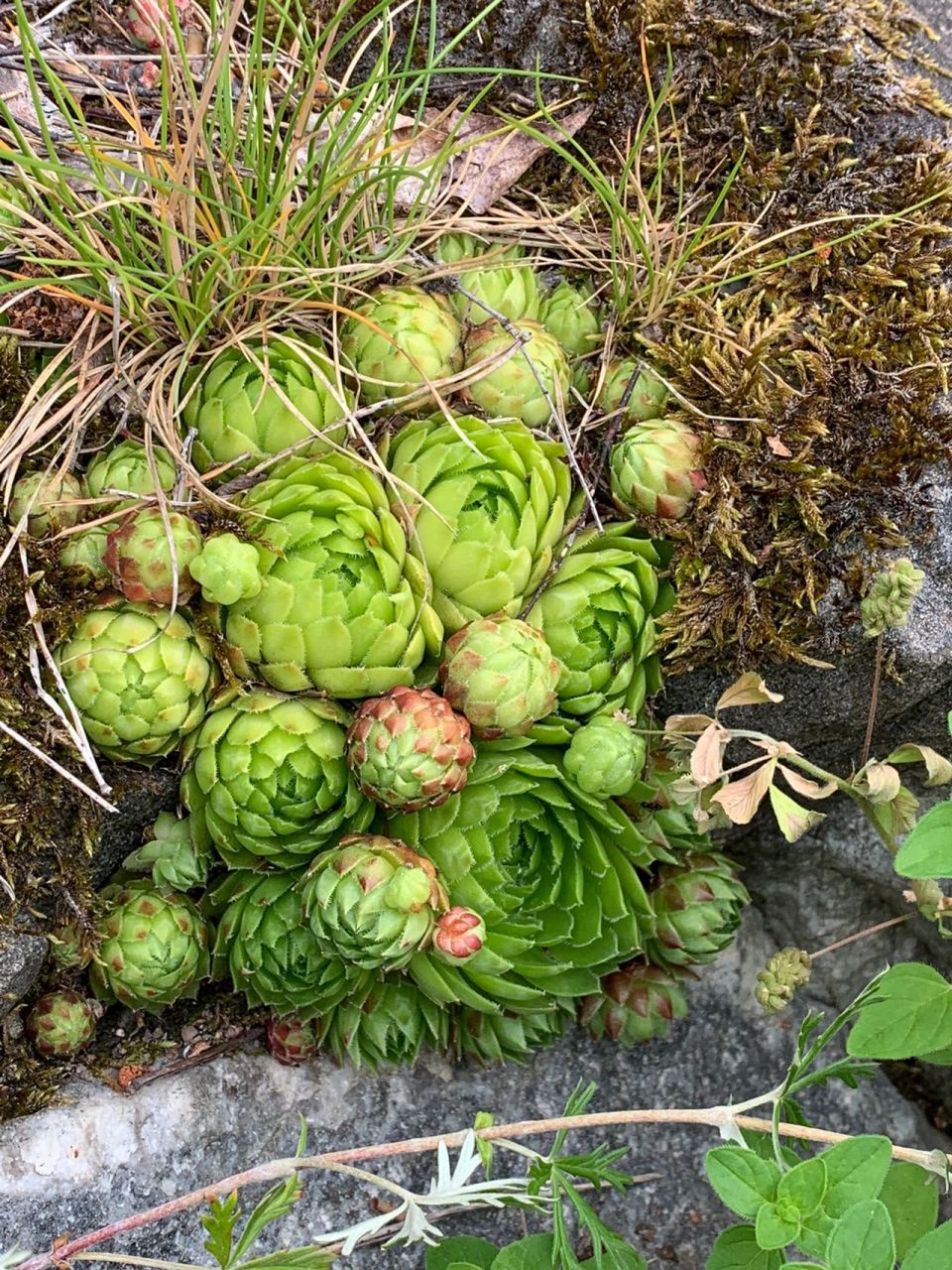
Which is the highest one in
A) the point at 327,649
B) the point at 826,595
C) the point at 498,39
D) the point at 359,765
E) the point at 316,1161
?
the point at 498,39

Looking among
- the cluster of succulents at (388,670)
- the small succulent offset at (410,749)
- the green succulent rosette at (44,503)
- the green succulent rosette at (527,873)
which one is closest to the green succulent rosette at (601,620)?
the cluster of succulents at (388,670)

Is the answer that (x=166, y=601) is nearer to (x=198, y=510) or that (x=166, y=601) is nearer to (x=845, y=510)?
(x=198, y=510)

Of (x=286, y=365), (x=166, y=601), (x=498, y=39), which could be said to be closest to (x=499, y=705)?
(x=166, y=601)

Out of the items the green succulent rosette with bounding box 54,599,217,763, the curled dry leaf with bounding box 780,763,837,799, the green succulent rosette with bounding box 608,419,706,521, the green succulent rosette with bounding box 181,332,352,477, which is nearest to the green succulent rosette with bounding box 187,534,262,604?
the green succulent rosette with bounding box 54,599,217,763

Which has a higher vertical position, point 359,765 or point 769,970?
point 359,765

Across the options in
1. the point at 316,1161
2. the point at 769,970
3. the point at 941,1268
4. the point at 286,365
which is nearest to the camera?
the point at 941,1268

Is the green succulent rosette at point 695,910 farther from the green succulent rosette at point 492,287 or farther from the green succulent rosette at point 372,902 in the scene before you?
the green succulent rosette at point 492,287

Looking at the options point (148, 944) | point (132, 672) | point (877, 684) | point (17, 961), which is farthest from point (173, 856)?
point (877, 684)
